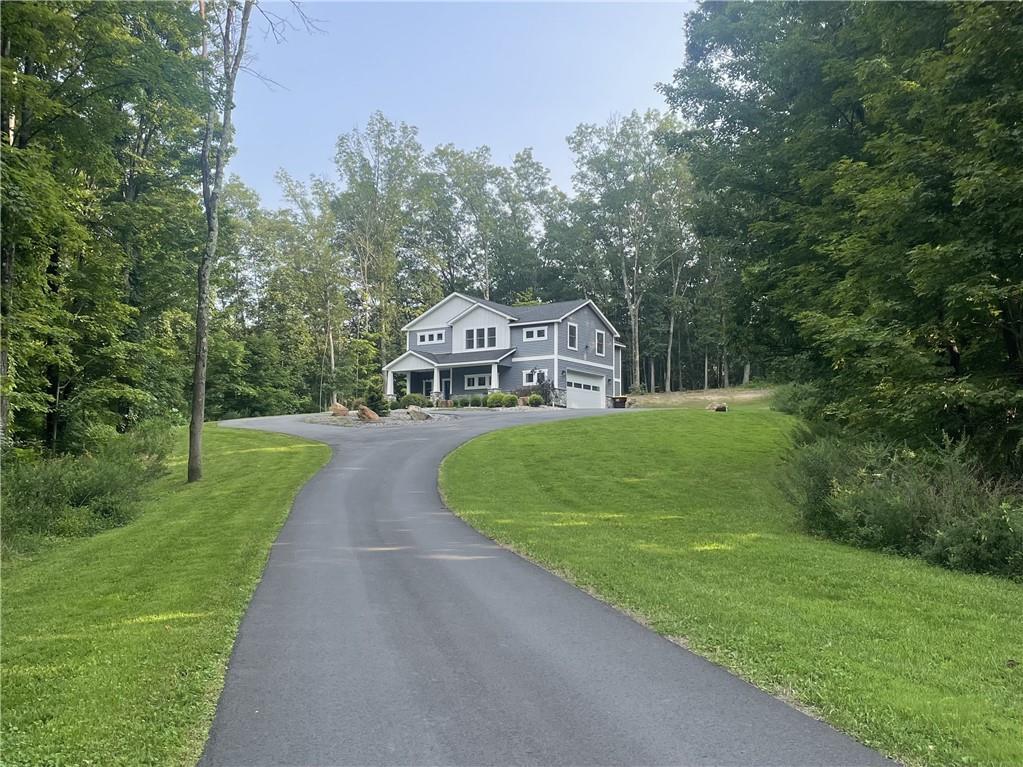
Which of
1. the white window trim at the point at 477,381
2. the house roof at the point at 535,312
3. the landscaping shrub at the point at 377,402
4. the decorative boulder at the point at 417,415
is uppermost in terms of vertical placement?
the house roof at the point at 535,312

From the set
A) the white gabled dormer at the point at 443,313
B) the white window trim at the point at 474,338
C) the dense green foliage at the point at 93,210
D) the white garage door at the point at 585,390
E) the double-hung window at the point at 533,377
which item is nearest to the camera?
the dense green foliage at the point at 93,210

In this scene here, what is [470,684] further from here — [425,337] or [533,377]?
[425,337]

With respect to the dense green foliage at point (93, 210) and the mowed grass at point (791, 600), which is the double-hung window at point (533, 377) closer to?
the dense green foliage at point (93, 210)

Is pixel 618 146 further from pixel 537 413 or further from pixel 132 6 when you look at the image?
pixel 132 6

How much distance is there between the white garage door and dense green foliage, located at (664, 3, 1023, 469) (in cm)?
2424

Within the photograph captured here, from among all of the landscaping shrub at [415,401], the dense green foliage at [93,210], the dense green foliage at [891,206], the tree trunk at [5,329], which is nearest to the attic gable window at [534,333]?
the landscaping shrub at [415,401]

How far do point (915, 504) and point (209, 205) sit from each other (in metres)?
18.0

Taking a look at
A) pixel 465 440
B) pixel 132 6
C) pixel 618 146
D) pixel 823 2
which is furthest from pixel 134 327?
pixel 618 146

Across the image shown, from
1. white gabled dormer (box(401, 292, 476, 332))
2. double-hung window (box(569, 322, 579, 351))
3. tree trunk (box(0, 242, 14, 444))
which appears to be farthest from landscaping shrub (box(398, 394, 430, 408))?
tree trunk (box(0, 242, 14, 444))

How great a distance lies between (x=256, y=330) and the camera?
48.2 meters

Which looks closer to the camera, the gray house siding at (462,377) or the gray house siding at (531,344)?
the gray house siding at (531,344)

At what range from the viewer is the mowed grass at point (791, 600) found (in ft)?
12.6

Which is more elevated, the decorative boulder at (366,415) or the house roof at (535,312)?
the house roof at (535,312)

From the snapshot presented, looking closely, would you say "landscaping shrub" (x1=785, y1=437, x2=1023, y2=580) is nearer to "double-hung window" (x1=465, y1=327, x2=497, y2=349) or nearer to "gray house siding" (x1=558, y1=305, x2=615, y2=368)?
"gray house siding" (x1=558, y1=305, x2=615, y2=368)
